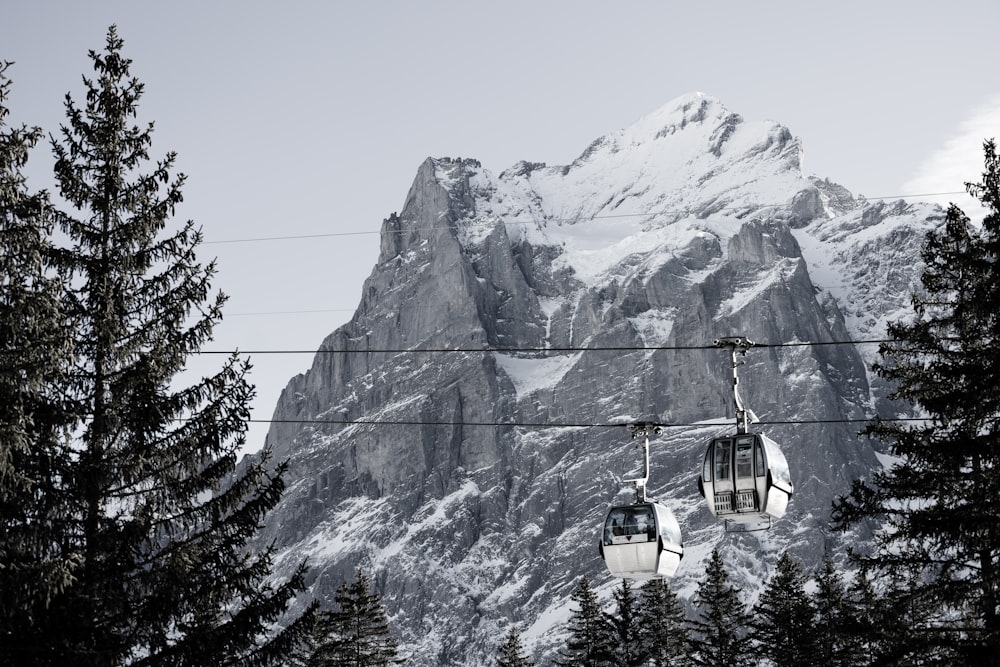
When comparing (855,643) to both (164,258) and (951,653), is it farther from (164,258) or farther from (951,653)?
(164,258)

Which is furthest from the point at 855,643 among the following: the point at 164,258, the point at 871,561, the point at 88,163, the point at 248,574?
Result: the point at 88,163

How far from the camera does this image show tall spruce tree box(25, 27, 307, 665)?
65.4 feet

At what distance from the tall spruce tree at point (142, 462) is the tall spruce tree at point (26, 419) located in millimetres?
256

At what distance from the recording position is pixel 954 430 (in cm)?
2370

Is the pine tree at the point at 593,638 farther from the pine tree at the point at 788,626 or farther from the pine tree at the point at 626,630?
the pine tree at the point at 788,626

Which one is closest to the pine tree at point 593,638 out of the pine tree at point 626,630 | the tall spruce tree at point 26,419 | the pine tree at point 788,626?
the pine tree at point 626,630

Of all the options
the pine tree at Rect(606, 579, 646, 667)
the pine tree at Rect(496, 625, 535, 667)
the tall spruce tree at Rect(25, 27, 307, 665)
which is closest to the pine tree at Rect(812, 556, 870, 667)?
the pine tree at Rect(606, 579, 646, 667)

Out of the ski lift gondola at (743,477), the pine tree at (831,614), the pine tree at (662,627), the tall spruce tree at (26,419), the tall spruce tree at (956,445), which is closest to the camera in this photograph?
the tall spruce tree at (26,419)

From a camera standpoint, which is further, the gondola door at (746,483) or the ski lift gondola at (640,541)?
the ski lift gondola at (640,541)

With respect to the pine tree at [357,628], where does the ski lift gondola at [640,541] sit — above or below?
above

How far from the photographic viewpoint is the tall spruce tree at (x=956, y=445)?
22.1 meters

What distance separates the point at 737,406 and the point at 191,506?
9.99 m

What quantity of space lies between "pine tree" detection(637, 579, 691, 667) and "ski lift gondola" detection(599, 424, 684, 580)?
26.0 meters

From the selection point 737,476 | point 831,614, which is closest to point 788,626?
point 831,614
